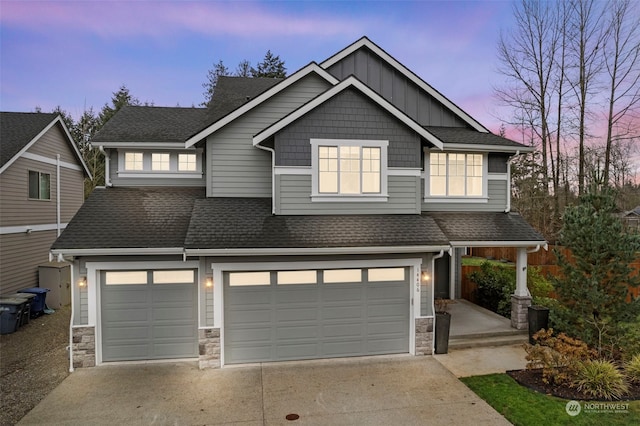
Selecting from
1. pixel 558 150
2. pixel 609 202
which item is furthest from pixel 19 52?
pixel 558 150

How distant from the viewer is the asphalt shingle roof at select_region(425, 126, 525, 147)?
10812 millimetres

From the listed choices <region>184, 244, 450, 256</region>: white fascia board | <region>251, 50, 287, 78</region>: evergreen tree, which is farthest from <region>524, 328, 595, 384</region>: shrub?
<region>251, 50, 287, 78</region>: evergreen tree

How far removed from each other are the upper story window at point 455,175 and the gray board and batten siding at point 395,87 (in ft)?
6.39

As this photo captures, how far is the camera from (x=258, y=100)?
32.7ft

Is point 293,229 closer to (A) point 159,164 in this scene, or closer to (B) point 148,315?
(B) point 148,315

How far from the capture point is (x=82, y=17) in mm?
13930

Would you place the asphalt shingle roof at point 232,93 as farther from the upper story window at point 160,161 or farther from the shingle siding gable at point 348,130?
the shingle siding gable at point 348,130

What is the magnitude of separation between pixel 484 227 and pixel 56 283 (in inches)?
605

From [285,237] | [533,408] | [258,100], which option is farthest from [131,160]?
[533,408]

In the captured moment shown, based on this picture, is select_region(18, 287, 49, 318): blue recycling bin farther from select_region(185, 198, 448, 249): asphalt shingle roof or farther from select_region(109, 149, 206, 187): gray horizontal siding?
select_region(185, 198, 448, 249): asphalt shingle roof

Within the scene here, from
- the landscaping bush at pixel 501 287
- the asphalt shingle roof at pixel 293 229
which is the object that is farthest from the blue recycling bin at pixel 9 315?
the landscaping bush at pixel 501 287

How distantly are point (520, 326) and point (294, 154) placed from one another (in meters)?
7.81

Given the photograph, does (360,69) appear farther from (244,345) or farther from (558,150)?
(558,150)

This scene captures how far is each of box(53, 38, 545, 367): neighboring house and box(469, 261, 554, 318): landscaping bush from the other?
176 centimetres
